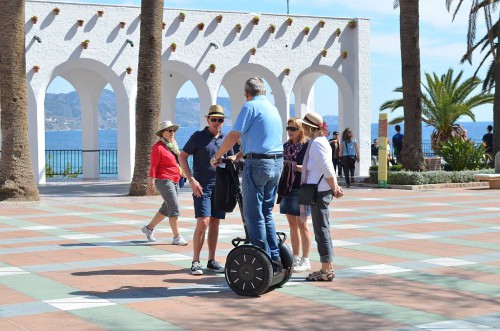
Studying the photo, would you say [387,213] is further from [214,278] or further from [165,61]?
[165,61]

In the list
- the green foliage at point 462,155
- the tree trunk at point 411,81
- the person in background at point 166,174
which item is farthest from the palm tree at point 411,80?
the person in background at point 166,174

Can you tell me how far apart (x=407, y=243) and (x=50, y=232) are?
547cm

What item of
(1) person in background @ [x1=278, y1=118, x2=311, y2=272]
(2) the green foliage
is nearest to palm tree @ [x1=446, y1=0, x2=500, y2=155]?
(2) the green foliage

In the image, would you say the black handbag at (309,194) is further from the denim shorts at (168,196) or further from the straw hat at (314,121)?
the denim shorts at (168,196)

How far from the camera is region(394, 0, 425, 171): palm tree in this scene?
24438 millimetres

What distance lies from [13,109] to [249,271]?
39.7 ft

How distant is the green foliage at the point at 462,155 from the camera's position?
2664 centimetres

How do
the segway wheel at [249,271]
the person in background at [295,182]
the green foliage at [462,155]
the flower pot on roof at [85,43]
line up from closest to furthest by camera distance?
the segway wheel at [249,271], the person in background at [295,182], the flower pot on roof at [85,43], the green foliage at [462,155]

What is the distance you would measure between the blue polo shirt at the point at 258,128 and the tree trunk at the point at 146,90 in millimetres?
12374

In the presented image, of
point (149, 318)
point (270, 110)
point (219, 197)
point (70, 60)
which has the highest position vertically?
point (70, 60)

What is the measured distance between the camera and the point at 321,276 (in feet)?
30.0

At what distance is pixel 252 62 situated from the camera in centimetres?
2898

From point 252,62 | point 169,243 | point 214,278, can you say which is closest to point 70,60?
point 252,62

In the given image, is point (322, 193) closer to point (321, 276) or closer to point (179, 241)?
point (321, 276)
